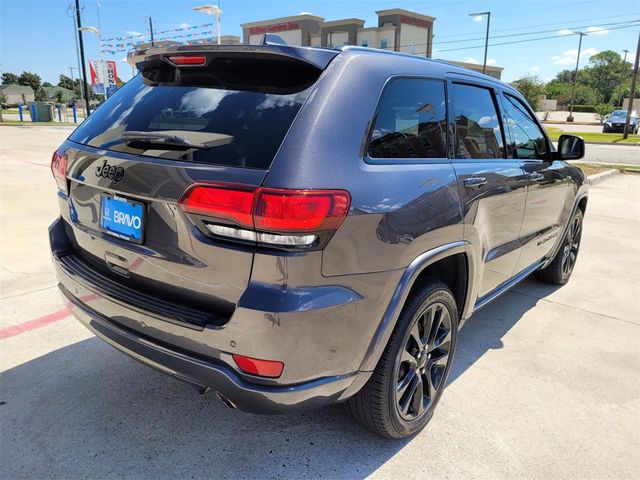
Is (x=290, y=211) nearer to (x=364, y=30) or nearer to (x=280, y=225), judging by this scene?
(x=280, y=225)

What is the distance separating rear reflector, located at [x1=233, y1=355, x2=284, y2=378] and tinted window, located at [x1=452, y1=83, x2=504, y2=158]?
4.93 feet

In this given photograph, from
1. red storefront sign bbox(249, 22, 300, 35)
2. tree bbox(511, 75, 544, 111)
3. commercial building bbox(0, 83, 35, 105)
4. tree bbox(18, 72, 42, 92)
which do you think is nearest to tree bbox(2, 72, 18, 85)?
tree bbox(18, 72, 42, 92)

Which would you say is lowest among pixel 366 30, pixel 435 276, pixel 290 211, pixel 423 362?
pixel 423 362

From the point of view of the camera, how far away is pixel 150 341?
202 cm

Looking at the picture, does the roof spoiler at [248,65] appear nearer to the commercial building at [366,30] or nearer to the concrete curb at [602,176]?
the concrete curb at [602,176]

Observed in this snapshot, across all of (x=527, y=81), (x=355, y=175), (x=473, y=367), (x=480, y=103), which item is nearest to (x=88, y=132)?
(x=355, y=175)

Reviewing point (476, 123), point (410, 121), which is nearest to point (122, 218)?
point (410, 121)

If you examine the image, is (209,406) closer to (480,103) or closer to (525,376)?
(525,376)

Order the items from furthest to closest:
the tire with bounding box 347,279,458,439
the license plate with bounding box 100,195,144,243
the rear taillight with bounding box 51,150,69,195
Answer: the rear taillight with bounding box 51,150,69,195
the tire with bounding box 347,279,458,439
the license plate with bounding box 100,195,144,243

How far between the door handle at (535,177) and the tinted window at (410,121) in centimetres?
112

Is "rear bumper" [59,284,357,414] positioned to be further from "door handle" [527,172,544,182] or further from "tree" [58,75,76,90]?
"tree" [58,75,76,90]

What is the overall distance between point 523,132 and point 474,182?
1273mm

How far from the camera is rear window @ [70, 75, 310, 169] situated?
6.01ft

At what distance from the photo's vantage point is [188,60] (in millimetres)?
2170
